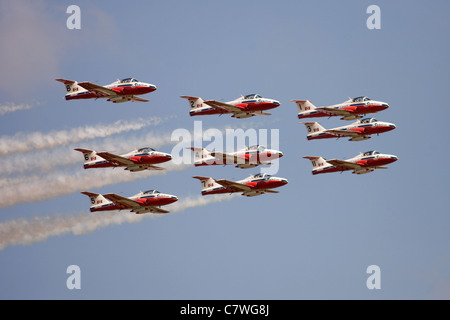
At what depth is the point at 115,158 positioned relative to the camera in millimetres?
197875

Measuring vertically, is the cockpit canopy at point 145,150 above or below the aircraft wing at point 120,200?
above

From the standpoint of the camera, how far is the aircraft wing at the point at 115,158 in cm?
19662

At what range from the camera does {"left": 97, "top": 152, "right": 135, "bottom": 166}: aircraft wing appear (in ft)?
645

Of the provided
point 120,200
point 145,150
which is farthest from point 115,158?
point 120,200

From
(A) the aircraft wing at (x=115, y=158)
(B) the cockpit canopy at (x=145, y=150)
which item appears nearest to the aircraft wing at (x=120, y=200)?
(A) the aircraft wing at (x=115, y=158)

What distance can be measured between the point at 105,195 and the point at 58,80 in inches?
707

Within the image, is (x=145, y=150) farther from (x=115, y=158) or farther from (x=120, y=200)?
(x=120, y=200)

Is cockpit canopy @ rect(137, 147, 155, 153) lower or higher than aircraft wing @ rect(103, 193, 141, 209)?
higher

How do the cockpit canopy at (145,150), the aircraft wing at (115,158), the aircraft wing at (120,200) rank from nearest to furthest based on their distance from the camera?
the aircraft wing at (115,158), the aircraft wing at (120,200), the cockpit canopy at (145,150)

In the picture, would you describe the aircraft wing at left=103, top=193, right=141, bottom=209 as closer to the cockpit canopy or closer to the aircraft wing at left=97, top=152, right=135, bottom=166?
the aircraft wing at left=97, top=152, right=135, bottom=166

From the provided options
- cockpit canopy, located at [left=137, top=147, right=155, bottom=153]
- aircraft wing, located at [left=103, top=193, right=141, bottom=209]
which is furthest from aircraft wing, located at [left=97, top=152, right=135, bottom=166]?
aircraft wing, located at [left=103, top=193, right=141, bottom=209]

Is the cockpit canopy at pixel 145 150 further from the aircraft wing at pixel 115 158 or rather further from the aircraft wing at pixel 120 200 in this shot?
the aircraft wing at pixel 120 200
